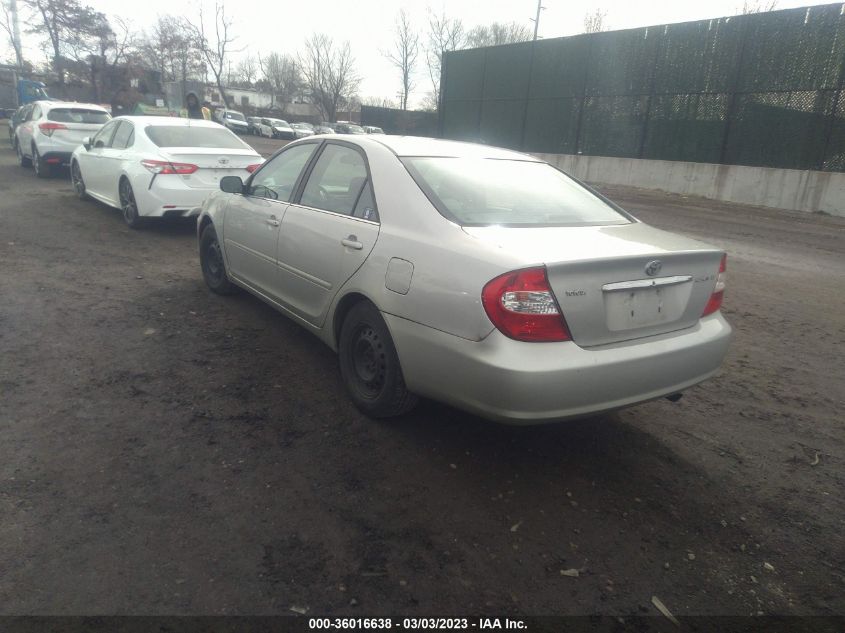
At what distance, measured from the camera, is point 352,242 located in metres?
3.41

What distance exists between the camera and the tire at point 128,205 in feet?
26.6

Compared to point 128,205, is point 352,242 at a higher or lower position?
higher

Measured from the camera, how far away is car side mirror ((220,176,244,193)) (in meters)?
4.78

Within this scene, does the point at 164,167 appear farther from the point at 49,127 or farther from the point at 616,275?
the point at 49,127

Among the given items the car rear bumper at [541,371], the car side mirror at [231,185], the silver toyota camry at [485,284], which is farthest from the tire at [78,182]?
the car rear bumper at [541,371]

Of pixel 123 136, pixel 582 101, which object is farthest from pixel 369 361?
pixel 582 101

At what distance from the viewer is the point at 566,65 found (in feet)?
73.1

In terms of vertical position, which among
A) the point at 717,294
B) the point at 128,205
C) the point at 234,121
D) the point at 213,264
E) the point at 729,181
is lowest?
the point at 213,264

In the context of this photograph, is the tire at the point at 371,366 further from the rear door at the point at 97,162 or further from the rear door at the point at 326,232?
the rear door at the point at 97,162

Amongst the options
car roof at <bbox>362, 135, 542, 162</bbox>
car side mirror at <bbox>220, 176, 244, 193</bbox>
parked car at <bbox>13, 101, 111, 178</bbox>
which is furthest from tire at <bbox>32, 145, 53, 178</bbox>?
car roof at <bbox>362, 135, 542, 162</bbox>

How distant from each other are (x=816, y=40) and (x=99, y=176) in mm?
17139

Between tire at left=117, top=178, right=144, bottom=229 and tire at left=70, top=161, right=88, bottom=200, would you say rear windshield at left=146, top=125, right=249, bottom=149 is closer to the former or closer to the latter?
tire at left=117, top=178, right=144, bottom=229

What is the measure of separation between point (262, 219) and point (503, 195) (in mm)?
1964

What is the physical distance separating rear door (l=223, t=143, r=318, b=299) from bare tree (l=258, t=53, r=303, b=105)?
69.8 metres
